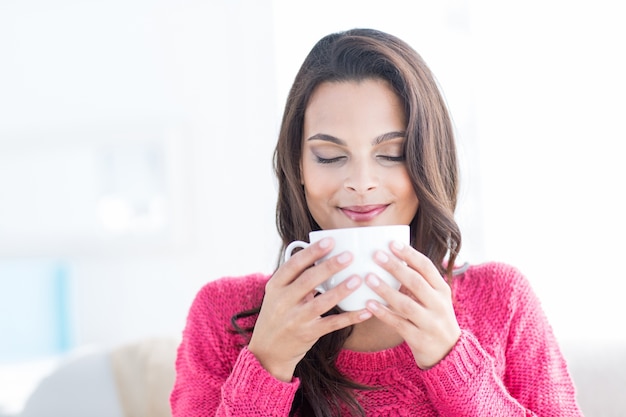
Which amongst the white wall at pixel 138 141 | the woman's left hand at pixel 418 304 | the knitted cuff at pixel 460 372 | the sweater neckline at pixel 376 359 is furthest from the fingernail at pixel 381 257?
the white wall at pixel 138 141

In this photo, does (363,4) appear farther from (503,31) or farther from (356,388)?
(356,388)

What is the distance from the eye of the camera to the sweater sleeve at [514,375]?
1107mm

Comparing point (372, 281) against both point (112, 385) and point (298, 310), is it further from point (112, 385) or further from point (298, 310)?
point (112, 385)

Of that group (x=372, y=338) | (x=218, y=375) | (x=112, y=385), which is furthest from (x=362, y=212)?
(x=112, y=385)

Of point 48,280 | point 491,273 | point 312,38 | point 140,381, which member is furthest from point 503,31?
point 48,280

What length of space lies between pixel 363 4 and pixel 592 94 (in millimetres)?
1055

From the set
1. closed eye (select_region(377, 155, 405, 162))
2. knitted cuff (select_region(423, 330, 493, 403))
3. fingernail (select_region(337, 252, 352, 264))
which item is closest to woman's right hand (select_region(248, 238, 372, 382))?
fingernail (select_region(337, 252, 352, 264))

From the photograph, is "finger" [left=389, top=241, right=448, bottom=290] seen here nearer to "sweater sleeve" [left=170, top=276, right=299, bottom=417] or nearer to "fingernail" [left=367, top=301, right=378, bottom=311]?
"fingernail" [left=367, top=301, right=378, bottom=311]

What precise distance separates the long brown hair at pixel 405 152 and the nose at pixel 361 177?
0.23 ft

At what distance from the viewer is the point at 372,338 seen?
1366 millimetres

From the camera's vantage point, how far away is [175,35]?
360 centimetres

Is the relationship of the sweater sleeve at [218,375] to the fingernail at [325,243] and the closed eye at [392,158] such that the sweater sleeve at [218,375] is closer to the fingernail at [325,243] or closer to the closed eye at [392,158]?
the fingernail at [325,243]

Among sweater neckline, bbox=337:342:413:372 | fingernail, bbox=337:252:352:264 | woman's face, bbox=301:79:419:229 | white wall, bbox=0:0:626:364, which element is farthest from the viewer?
white wall, bbox=0:0:626:364

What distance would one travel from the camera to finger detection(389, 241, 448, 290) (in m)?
0.99
